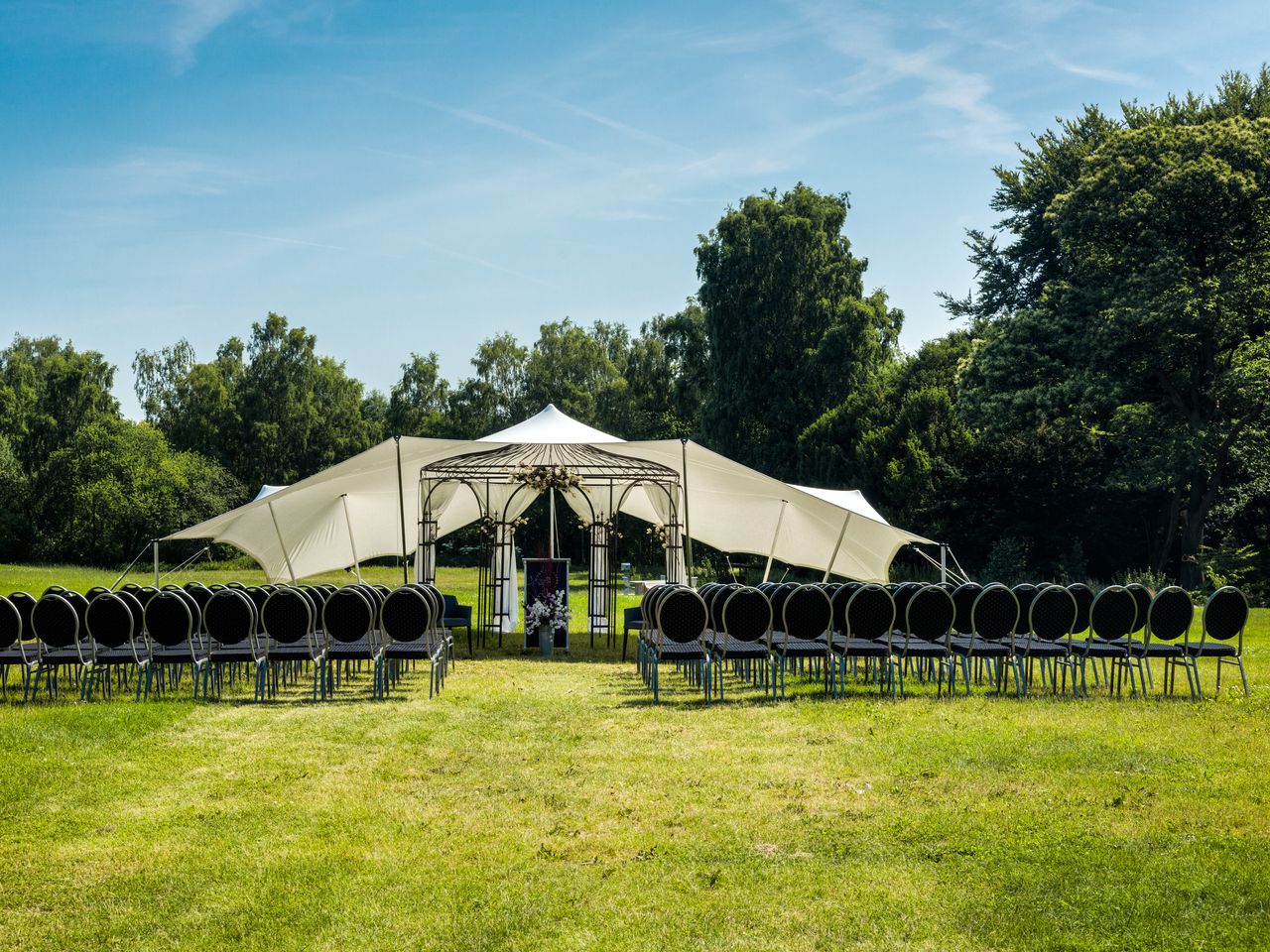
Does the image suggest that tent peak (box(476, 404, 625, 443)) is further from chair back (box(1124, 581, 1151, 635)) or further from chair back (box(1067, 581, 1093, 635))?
chair back (box(1124, 581, 1151, 635))

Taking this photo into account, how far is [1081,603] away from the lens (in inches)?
403

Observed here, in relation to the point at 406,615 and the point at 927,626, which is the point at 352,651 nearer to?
the point at 406,615

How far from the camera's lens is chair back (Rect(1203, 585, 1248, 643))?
959 centimetres

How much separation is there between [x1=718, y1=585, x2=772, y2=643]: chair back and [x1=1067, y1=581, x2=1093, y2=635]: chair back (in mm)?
2730

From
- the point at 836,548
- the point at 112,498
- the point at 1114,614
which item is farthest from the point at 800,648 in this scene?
the point at 112,498

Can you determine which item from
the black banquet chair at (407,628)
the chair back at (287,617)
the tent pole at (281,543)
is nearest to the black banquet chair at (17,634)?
the chair back at (287,617)

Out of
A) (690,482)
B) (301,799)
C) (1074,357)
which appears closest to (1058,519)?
(1074,357)

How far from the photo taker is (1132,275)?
24.8m

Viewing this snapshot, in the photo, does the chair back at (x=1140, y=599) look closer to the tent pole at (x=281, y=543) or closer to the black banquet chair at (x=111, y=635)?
the black banquet chair at (x=111, y=635)

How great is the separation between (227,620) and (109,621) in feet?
3.01

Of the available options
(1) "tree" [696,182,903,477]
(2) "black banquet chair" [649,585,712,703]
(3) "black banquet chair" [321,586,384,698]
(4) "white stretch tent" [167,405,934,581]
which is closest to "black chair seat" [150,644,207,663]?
(3) "black banquet chair" [321,586,384,698]

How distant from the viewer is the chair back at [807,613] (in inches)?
380

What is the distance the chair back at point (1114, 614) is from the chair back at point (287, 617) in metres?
6.62

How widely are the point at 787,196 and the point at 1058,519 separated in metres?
14.8
